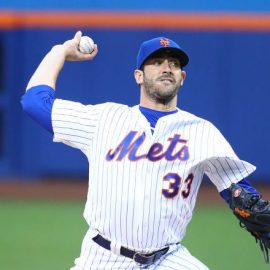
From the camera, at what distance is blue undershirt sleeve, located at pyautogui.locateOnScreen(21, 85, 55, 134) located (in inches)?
178

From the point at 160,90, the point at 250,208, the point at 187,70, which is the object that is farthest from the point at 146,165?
the point at 187,70

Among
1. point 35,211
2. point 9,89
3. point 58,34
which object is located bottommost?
point 35,211

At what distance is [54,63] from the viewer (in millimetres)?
4680

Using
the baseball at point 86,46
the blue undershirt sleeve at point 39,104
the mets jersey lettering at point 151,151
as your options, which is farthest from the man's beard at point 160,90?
the blue undershirt sleeve at point 39,104

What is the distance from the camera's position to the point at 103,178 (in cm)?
455

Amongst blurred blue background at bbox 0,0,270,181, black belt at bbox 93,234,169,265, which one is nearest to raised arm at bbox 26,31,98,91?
black belt at bbox 93,234,169,265

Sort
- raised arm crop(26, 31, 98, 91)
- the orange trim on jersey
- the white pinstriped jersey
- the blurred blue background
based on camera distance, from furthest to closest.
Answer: the blurred blue background
the orange trim on jersey
raised arm crop(26, 31, 98, 91)
the white pinstriped jersey

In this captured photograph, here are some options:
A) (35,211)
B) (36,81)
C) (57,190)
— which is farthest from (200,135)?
(57,190)

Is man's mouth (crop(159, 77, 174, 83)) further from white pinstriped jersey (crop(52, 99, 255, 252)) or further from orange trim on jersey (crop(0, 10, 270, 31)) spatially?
orange trim on jersey (crop(0, 10, 270, 31))

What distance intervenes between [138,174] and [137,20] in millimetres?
8452

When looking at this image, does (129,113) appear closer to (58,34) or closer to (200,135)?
(200,135)

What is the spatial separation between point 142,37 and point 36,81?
8.26 meters

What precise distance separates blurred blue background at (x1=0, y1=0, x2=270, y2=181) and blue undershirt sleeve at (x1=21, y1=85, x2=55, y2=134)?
26.8 ft

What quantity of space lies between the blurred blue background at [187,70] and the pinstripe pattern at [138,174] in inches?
319
